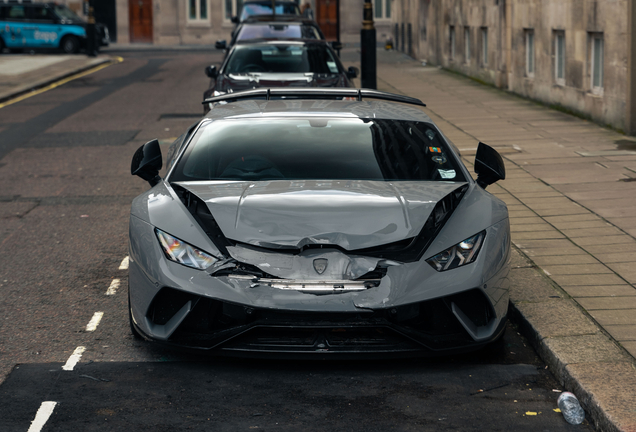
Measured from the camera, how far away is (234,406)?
424 centimetres

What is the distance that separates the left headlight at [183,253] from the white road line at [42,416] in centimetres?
94

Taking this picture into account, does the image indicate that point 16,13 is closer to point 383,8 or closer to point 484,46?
point 383,8

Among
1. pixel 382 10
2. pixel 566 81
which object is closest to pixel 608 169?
pixel 566 81

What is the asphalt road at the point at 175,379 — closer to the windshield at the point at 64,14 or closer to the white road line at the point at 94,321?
the white road line at the point at 94,321

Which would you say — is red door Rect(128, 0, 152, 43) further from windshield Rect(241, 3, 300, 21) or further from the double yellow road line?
windshield Rect(241, 3, 300, 21)

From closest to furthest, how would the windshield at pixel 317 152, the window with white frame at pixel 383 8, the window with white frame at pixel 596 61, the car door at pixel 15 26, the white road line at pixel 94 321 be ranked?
the windshield at pixel 317 152
the white road line at pixel 94 321
the window with white frame at pixel 596 61
the car door at pixel 15 26
the window with white frame at pixel 383 8

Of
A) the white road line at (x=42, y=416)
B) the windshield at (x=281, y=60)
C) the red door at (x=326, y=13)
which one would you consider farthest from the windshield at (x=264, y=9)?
the white road line at (x=42, y=416)

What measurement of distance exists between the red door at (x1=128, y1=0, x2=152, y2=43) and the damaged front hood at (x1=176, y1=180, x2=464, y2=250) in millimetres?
47761

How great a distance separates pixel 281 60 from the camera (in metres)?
13.2

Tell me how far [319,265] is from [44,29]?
1413 inches

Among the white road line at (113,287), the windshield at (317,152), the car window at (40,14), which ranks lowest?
the white road line at (113,287)

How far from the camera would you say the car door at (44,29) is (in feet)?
122

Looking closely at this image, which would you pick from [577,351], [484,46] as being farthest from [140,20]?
[577,351]

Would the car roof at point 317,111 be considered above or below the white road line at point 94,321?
above
